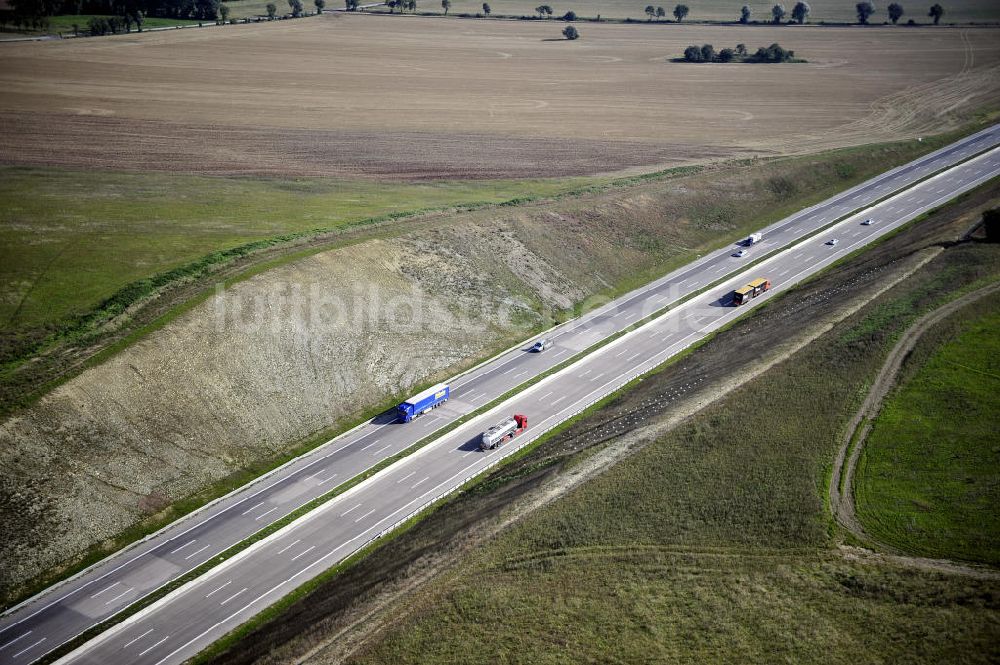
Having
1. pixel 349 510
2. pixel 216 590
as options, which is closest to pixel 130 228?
pixel 349 510

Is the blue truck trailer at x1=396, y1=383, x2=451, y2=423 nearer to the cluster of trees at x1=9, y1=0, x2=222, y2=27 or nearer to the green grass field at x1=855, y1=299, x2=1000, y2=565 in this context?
the green grass field at x1=855, y1=299, x2=1000, y2=565

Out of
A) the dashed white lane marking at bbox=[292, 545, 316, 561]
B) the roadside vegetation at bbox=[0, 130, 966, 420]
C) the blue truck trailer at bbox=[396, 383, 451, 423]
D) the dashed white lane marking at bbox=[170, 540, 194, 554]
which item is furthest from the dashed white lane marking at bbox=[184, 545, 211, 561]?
the blue truck trailer at bbox=[396, 383, 451, 423]

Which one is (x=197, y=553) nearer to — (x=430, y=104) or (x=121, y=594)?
(x=121, y=594)

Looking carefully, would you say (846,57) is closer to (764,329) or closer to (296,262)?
(764,329)

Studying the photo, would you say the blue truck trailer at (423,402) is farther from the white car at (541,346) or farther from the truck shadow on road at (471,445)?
the white car at (541,346)

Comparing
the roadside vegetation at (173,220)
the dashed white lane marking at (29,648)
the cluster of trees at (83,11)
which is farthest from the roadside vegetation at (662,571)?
the cluster of trees at (83,11)

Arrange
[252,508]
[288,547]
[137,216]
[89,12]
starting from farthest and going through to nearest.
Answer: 1. [89,12]
2. [137,216]
3. [252,508]
4. [288,547]
